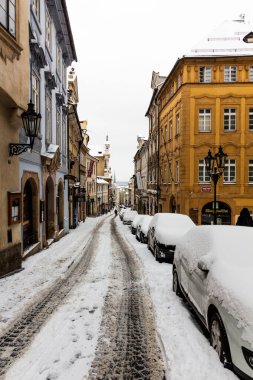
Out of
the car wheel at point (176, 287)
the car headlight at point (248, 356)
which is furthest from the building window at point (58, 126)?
the car headlight at point (248, 356)

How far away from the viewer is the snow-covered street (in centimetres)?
400

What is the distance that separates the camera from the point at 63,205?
21203mm

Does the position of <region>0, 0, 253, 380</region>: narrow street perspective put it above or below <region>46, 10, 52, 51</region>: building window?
below

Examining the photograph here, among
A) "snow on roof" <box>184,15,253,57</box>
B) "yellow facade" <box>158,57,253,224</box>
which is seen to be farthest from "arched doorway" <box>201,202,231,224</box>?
"snow on roof" <box>184,15,253,57</box>

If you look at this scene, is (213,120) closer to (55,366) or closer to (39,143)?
(39,143)

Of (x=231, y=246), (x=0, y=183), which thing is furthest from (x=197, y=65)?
(x=231, y=246)

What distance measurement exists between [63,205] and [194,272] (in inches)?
655

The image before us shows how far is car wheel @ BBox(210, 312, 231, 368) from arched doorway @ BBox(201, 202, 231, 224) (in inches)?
826

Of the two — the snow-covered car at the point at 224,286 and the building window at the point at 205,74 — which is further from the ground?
the building window at the point at 205,74

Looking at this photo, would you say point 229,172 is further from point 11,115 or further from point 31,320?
point 31,320

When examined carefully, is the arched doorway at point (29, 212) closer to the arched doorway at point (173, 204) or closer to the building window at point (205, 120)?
the building window at point (205, 120)

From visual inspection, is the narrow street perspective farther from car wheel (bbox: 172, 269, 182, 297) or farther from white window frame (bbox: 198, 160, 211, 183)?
white window frame (bbox: 198, 160, 211, 183)

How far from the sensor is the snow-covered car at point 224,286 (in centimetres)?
355

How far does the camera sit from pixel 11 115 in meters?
9.39
